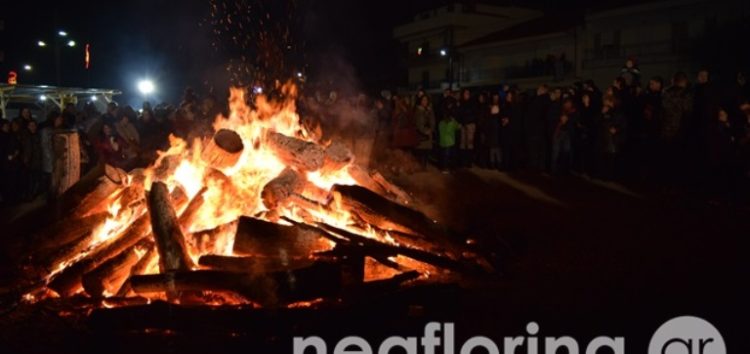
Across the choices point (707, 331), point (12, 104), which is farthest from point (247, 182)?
point (12, 104)

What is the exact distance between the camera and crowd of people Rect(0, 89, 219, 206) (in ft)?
36.9

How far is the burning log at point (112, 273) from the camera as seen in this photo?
5.60 metres

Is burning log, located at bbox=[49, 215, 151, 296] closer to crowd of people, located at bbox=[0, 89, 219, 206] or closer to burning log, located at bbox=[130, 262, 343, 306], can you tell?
burning log, located at bbox=[130, 262, 343, 306]

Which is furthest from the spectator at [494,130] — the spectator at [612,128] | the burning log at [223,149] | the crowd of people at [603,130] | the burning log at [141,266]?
the burning log at [141,266]

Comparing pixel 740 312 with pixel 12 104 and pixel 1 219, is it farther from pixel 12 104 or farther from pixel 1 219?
pixel 12 104

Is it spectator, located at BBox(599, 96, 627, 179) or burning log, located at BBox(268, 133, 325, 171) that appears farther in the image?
spectator, located at BBox(599, 96, 627, 179)

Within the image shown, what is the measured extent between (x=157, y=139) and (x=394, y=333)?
29.4 feet

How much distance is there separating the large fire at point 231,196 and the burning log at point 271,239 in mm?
128

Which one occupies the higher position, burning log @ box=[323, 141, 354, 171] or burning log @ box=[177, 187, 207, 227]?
burning log @ box=[323, 141, 354, 171]

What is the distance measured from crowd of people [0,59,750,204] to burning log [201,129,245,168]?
281 cm

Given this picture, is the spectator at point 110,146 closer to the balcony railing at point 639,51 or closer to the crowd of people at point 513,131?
the crowd of people at point 513,131

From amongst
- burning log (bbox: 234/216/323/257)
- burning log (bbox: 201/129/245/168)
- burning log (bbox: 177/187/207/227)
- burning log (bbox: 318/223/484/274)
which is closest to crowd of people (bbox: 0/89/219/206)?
burning log (bbox: 201/129/245/168)

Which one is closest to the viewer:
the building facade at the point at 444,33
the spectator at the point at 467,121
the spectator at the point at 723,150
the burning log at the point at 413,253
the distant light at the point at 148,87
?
the burning log at the point at 413,253

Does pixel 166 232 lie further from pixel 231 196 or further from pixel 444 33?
pixel 444 33
